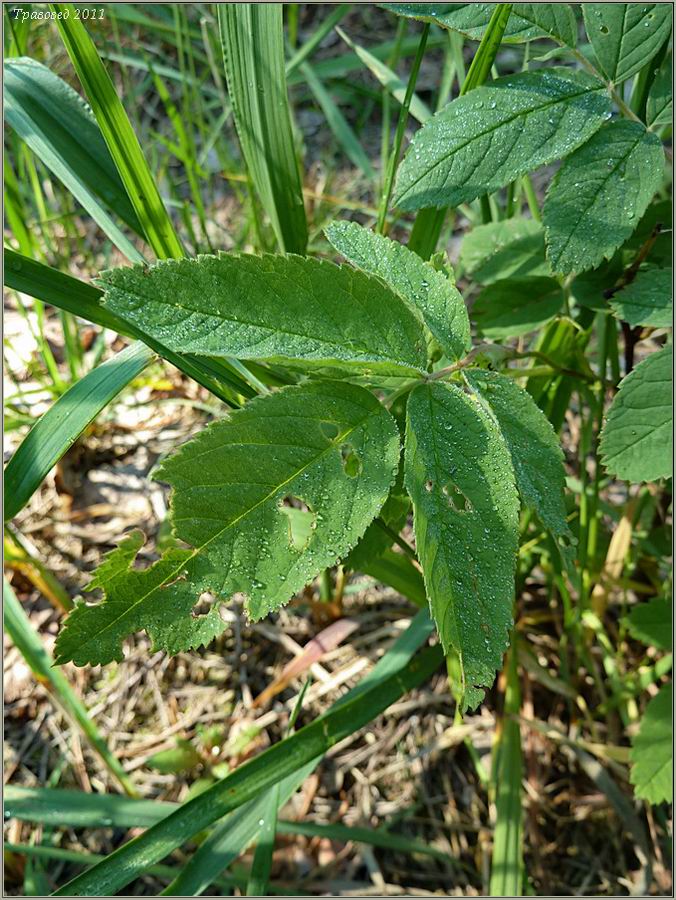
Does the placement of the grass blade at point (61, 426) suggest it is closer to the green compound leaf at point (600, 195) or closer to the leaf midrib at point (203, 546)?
the leaf midrib at point (203, 546)

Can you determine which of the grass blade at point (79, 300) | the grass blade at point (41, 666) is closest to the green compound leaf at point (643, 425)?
the grass blade at point (79, 300)

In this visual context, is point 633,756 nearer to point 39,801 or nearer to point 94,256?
point 39,801

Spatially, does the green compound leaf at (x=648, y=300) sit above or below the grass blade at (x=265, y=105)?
below

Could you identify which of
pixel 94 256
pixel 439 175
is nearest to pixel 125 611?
pixel 439 175

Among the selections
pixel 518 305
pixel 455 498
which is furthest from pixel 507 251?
pixel 455 498

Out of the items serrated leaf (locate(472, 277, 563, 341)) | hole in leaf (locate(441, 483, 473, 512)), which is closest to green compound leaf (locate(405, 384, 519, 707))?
hole in leaf (locate(441, 483, 473, 512))

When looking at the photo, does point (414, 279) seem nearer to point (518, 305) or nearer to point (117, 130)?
point (518, 305)

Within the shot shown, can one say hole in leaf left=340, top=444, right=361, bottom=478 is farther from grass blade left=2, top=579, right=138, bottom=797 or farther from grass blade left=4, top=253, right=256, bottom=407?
grass blade left=2, top=579, right=138, bottom=797
